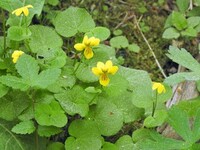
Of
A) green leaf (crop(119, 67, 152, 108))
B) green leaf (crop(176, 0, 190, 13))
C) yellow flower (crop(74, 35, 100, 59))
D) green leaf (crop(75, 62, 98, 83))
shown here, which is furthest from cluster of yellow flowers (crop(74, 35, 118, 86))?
green leaf (crop(176, 0, 190, 13))

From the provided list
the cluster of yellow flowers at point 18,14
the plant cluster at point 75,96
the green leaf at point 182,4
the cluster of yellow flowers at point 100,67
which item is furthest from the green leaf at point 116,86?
the green leaf at point 182,4

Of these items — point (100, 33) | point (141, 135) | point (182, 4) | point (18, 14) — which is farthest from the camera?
point (182, 4)

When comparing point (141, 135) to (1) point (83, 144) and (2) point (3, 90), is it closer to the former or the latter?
(1) point (83, 144)

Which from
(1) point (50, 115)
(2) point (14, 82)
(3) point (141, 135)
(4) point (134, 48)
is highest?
(2) point (14, 82)

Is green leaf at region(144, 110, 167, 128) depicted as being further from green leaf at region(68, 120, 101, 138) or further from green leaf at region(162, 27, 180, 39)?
green leaf at region(162, 27, 180, 39)

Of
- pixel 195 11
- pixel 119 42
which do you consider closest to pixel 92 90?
pixel 119 42

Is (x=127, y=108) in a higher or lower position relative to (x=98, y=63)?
lower
